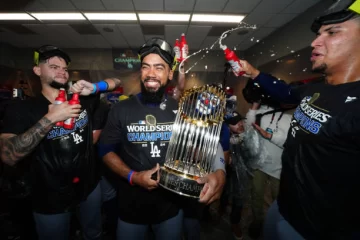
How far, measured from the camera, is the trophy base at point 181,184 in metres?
1.05

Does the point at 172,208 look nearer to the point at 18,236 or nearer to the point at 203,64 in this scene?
the point at 18,236

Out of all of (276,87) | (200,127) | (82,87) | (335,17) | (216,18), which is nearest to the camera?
(335,17)

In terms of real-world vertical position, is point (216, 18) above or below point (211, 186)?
above

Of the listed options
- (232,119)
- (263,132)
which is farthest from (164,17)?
(263,132)

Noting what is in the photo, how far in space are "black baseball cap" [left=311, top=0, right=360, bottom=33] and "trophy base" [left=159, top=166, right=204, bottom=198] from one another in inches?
59.2

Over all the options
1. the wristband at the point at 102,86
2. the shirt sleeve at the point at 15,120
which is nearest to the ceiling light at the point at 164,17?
the wristband at the point at 102,86

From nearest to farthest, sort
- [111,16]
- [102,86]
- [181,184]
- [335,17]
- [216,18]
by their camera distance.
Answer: [181,184] → [335,17] → [102,86] → [111,16] → [216,18]

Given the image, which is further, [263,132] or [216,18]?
[216,18]

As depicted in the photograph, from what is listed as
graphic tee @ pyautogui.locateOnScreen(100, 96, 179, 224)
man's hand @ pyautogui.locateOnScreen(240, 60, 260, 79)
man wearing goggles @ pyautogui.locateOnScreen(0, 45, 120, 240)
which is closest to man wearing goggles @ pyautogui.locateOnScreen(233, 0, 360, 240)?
man's hand @ pyautogui.locateOnScreen(240, 60, 260, 79)

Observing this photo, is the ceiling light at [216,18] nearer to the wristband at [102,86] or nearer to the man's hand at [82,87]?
the wristband at [102,86]

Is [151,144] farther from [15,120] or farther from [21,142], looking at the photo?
[15,120]

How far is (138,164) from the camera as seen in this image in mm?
1621

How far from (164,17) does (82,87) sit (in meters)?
4.82

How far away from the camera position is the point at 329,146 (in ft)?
3.84
